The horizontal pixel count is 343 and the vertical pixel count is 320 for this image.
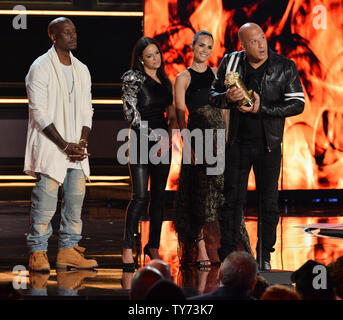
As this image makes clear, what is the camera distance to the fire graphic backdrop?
7.96 m

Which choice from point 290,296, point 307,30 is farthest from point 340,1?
point 290,296

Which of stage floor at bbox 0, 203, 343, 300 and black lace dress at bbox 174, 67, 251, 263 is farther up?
black lace dress at bbox 174, 67, 251, 263

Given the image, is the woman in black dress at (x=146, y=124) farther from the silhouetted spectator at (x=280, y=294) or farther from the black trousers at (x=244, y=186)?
the silhouetted spectator at (x=280, y=294)

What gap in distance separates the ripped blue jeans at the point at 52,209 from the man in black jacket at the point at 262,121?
88 centimetres

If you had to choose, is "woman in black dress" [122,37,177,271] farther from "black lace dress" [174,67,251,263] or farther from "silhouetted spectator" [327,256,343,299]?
"silhouetted spectator" [327,256,343,299]

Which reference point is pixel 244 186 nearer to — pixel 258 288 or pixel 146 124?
pixel 146 124

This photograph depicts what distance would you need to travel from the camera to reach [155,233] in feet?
14.0

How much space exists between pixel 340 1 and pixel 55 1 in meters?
3.38

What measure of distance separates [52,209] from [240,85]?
129cm

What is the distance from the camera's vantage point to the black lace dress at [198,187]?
433cm

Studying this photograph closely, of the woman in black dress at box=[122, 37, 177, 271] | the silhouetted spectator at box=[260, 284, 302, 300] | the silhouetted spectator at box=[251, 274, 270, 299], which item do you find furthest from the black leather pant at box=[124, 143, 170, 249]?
the silhouetted spectator at box=[260, 284, 302, 300]

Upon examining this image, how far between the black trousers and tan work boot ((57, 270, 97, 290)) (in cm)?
75
